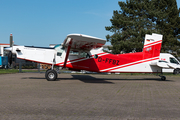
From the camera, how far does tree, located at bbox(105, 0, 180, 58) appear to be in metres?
28.2

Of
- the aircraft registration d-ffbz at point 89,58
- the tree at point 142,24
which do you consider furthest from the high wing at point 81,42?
the tree at point 142,24

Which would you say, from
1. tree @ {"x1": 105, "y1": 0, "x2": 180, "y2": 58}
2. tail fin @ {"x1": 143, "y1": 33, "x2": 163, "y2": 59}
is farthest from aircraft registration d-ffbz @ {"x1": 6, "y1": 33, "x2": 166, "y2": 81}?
tree @ {"x1": 105, "y1": 0, "x2": 180, "y2": 58}

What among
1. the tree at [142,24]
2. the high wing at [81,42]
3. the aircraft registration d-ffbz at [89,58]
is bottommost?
the aircraft registration d-ffbz at [89,58]

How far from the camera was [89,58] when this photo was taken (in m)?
13.9

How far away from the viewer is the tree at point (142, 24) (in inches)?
1112

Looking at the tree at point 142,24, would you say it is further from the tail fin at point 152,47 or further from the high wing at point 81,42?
the high wing at point 81,42

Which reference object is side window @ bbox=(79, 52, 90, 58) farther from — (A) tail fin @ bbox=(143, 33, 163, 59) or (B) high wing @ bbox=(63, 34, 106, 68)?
(A) tail fin @ bbox=(143, 33, 163, 59)

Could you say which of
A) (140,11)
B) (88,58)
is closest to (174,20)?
(140,11)

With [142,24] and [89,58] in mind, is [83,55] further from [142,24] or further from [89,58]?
[142,24]

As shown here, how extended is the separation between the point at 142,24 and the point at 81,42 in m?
19.9

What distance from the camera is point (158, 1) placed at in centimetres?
3089

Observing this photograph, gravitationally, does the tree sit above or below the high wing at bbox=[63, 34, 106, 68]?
above

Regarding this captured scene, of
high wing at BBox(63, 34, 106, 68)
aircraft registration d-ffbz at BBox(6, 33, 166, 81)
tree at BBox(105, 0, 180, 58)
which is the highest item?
tree at BBox(105, 0, 180, 58)

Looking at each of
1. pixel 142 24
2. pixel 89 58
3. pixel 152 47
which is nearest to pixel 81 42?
pixel 89 58
